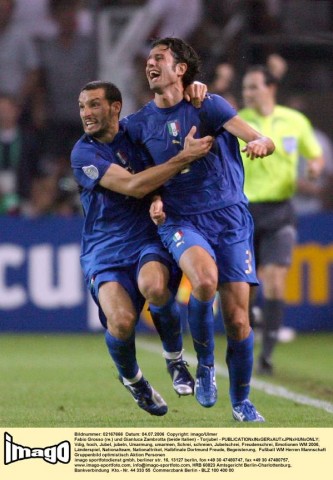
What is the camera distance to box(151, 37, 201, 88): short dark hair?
254 inches

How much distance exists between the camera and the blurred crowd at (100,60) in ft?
39.2

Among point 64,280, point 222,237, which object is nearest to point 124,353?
point 222,237

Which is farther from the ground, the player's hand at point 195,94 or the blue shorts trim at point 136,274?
the player's hand at point 195,94

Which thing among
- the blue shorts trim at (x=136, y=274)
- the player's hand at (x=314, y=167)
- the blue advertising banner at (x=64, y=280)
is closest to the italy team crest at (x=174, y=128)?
the blue shorts trim at (x=136, y=274)

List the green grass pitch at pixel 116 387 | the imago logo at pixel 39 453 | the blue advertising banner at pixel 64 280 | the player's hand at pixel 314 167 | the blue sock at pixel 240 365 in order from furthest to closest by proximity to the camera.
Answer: the blue advertising banner at pixel 64 280 < the player's hand at pixel 314 167 < the green grass pitch at pixel 116 387 < the blue sock at pixel 240 365 < the imago logo at pixel 39 453

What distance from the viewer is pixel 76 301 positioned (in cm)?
1167

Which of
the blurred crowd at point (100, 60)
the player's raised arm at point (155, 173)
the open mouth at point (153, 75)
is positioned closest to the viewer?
the player's raised arm at point (155, 173)

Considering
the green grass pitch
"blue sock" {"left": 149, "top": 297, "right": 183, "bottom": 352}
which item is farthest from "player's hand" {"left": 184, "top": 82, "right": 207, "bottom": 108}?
the green grass pitch

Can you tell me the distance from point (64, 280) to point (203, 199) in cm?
527

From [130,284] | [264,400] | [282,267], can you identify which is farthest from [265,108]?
[130,284]

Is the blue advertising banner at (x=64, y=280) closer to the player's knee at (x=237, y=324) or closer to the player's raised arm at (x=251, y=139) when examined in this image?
the player's knee at (x=237, y=324)

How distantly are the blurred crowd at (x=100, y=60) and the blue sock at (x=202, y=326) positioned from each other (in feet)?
18.2

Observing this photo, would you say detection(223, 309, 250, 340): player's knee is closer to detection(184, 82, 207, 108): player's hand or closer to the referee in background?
detection(184, 82, 207, 108): player's hand

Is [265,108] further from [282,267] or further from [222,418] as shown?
[222,418]
